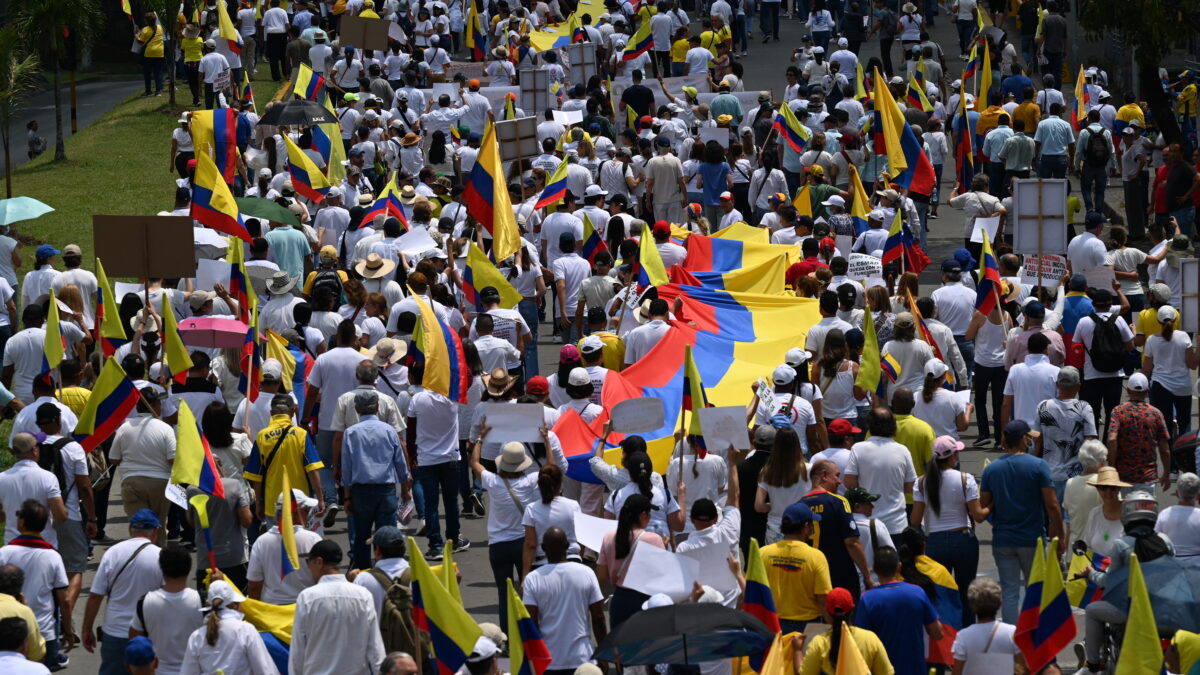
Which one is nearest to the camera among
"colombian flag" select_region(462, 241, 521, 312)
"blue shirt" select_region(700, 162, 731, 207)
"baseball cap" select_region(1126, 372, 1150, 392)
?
"baseball cap" select_region(1126, 372, 1150, 392)

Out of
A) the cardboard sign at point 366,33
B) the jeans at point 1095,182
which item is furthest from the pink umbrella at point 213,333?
the cardboard sign at point 366,33

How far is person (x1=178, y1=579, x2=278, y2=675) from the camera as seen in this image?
9680 millimetres

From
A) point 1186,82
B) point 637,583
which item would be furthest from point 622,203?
point 1186,82

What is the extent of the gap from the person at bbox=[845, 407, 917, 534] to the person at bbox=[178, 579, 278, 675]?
4.09m

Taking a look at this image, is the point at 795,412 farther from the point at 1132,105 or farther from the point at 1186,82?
the point at 1186,82

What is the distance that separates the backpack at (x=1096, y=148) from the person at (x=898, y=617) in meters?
15.8

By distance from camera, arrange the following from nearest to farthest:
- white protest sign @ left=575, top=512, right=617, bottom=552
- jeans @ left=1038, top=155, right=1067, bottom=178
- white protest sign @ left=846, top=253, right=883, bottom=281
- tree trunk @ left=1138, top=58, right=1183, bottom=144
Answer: white protest sign @ left=575, top=512, right=617, bottom=552
white protest sign @ left=846, top=253, right=883, bottom=281
jeans @ left=1038, top=155, right=1067, bottom=178
tree trunk @ left=1138, top=58, right=1183, bottom=144

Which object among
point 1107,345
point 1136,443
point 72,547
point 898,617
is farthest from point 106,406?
point 1107,345

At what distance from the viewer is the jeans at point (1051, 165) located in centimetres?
2403

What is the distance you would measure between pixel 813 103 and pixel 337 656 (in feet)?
52.7

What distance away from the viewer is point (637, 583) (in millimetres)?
9945

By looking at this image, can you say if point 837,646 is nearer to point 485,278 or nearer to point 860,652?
point 860,652

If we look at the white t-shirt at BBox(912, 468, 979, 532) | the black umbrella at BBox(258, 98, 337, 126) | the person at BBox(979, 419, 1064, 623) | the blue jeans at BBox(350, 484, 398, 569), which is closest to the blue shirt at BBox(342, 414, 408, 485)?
the blue jeans at BBox(350, 484, 398, 569)

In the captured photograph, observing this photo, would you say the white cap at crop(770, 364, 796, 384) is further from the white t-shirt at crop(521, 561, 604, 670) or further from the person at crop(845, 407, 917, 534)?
the white t-shirt at crop(521, 561, 604, 670)
